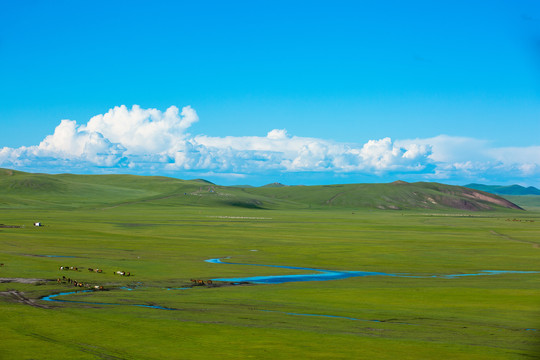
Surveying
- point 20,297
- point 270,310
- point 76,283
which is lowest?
point 20,297

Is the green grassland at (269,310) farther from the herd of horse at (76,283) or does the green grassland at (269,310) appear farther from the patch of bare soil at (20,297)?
the herd of horse at (76,283)

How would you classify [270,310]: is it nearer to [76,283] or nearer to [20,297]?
[20,297]

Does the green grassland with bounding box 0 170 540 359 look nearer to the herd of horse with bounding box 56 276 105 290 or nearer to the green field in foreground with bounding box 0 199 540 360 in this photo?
the green field in foreground with bounding box 0 199 540 360

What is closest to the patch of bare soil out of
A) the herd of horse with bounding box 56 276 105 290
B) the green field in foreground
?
the green field in foreground

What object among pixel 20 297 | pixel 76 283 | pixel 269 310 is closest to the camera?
pixel 269 310

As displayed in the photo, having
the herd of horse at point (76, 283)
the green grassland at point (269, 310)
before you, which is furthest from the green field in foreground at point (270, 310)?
the herd of horse at point (76, 283)

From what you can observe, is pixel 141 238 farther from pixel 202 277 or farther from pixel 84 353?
pixel 84 353

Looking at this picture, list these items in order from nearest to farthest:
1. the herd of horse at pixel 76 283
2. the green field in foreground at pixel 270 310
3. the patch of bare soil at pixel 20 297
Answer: the green field in foreground at pixel 270 310 → the patch of bare soil at pixel 20 297 → the herd of horse at pixel 76 283

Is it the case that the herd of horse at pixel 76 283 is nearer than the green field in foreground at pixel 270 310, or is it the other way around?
the green field in foreground at pixel 270 310

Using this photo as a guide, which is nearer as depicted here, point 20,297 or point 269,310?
point 269,310

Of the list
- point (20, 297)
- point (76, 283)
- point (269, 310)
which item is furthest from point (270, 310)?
point (76, 283)

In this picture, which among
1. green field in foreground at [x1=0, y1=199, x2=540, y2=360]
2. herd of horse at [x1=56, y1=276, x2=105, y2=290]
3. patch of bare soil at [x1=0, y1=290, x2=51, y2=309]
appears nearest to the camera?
green field in foreground at [x1=0, y1=199, x2=540, y2=360]

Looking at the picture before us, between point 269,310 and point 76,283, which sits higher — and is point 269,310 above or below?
above

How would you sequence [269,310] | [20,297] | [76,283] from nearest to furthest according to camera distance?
[269,310], [20,297], [76,283]
